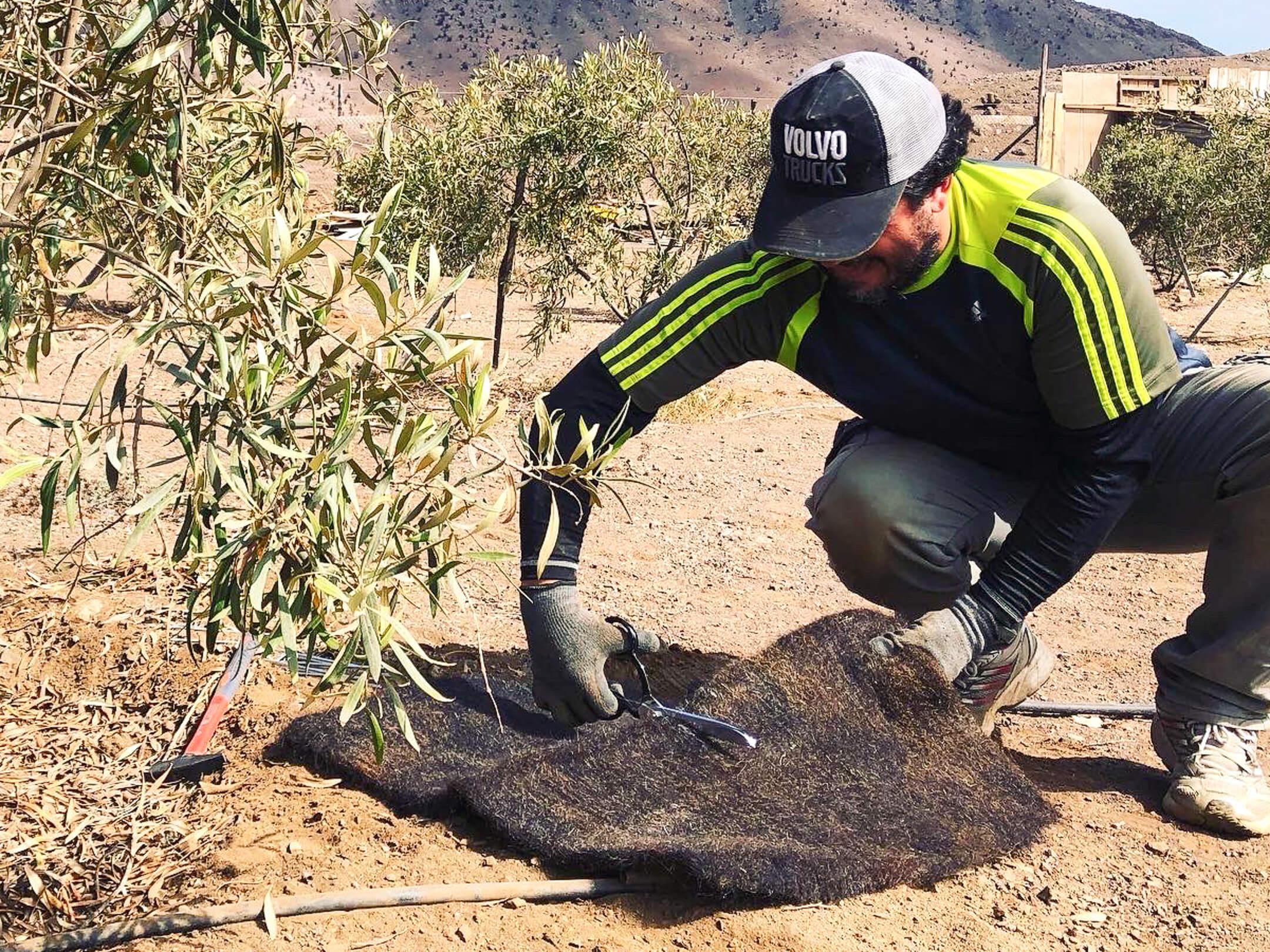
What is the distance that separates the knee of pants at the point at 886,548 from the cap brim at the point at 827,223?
2.32 ft

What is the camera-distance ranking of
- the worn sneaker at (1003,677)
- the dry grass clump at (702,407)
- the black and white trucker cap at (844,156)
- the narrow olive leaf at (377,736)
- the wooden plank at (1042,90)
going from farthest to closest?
the wooden plank at (1042,90) < the dry grass clump at (702,407) < the worn sneaker at (1003,677) < the black and white trucker cap at (844,156) < the narrow olive leaf at (377,736)

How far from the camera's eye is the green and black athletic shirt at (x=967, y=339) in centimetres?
263

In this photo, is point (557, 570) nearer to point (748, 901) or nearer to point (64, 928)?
point (748, 901)

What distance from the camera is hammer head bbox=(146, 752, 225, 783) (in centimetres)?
276

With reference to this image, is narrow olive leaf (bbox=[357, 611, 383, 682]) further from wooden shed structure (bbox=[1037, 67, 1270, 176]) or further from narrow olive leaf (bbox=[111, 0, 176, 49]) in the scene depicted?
wooden shed structure (bbox=[1037, 67, 1270, 176])

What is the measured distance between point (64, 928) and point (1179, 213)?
14723 millimetres

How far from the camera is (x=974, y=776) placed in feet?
9.05

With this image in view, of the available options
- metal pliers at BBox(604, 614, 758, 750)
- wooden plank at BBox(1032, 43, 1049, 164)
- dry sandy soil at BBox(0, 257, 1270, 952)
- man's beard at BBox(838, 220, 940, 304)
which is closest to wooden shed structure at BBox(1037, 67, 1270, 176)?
wooden plank at BBox(1032, 43, 1049, 164)

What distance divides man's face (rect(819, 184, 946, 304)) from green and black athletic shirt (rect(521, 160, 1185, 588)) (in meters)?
0.04

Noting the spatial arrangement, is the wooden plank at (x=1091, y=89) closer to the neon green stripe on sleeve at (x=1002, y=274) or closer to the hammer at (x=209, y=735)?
the neon green stripe on sleeve at (x=1002, y=274)

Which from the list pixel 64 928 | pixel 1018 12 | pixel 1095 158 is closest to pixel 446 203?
pixel 64 928

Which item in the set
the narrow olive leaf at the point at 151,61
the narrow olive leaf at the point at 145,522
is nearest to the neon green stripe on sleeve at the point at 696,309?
the narrow olive leaf at the point at 151,61

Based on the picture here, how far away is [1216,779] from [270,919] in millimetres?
1891

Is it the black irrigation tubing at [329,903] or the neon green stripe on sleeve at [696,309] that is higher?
A: the neon green stripe on sleeve at [696,309]
